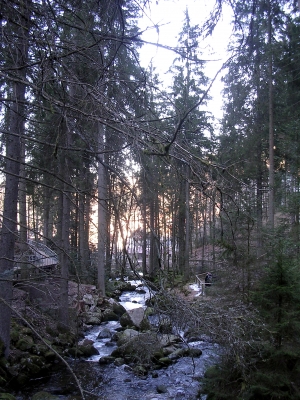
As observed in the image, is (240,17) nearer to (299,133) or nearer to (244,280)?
(244,280)

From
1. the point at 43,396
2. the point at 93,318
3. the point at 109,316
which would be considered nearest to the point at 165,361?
the point at 43,396

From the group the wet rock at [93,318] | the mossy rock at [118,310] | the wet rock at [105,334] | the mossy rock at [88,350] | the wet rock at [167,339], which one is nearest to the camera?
the wet rock at [167,339]

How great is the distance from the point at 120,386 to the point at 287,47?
1280cm

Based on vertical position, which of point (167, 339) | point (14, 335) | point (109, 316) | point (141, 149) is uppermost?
point (141, 149)

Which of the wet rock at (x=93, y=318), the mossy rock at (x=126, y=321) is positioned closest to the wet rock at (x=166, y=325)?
the mossy rock at (x=126, y=321)

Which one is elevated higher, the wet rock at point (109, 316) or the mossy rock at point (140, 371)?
the mossy rock at point (140, 371)

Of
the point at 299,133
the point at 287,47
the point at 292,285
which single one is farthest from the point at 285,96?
the point at 292,285

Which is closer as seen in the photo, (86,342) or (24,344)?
(24,344)

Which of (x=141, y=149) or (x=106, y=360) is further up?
(x=141, y=149)

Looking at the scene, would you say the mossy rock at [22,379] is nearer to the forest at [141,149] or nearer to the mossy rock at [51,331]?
the mossy rock at [51,331]

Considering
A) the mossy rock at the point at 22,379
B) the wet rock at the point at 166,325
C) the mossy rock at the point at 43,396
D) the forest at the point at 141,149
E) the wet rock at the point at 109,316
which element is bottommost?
the wet rock at the point at 109,316

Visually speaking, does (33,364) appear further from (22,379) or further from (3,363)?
(3,363)

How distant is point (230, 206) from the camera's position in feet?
8.62

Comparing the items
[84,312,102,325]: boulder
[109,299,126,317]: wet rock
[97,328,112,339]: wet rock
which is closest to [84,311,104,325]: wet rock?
[84,312,102,325]: boulder
